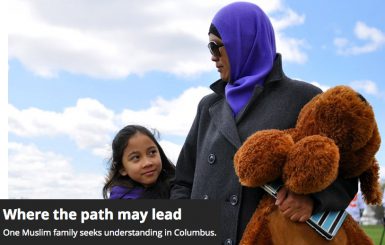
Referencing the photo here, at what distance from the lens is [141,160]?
12.3 ft

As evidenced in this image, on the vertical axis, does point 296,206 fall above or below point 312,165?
below

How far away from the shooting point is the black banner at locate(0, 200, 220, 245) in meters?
2.75

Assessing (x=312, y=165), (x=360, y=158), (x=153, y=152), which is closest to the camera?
(x=312, y=165)

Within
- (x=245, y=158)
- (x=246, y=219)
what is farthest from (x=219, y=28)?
(x=246, y=219)

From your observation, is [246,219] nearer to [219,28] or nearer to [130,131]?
[219,28]

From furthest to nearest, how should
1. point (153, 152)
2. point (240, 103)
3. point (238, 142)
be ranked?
point (153, 152)
point (240, 103)
point (238, 142)

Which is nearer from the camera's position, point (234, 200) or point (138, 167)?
point (234, 200)

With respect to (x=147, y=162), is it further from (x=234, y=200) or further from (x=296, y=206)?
→ (x=296, y=206)

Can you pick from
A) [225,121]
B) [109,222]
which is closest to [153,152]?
[109,222]

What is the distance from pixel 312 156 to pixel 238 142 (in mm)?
465

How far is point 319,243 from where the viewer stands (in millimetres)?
2307

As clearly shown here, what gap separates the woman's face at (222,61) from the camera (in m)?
2.76

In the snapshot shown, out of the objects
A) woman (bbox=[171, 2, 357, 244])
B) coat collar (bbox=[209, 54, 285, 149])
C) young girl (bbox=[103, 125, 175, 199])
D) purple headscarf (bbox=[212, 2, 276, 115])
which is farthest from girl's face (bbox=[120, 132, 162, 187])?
purple headscarf (bbox=[212, 2, 276, 115])

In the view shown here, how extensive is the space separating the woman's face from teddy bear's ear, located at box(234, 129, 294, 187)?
50cm
